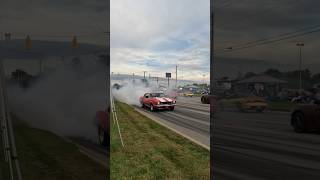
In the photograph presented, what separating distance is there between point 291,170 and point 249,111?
566 mm

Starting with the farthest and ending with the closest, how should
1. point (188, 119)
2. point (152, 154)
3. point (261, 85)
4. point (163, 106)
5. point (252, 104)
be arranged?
point (163, 106)
point (188, 119)
point (152, 154)
point (252, 104)
point (261, 85)

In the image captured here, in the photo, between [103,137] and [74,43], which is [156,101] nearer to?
[103,137]

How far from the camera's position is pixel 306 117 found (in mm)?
2426

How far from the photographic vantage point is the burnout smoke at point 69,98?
9.16 ft

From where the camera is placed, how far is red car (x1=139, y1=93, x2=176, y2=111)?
6.63 metres

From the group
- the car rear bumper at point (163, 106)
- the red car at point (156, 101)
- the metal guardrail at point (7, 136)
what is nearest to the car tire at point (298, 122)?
the metal guardrail at point (7, 136)

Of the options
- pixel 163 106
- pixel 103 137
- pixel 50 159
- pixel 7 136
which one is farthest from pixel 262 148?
pixel 163 106

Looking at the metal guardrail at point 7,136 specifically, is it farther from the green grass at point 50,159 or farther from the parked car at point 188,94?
the parked car at point 188,94

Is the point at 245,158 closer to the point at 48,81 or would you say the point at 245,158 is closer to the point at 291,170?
the point at 291,170

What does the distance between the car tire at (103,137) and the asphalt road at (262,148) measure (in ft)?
3.02

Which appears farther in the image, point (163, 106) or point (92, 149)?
point (163, 106)

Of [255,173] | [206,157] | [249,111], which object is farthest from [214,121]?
[206,157]

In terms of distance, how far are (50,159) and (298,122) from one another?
6.38 ft

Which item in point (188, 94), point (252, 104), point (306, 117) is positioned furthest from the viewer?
point (188, 94)
